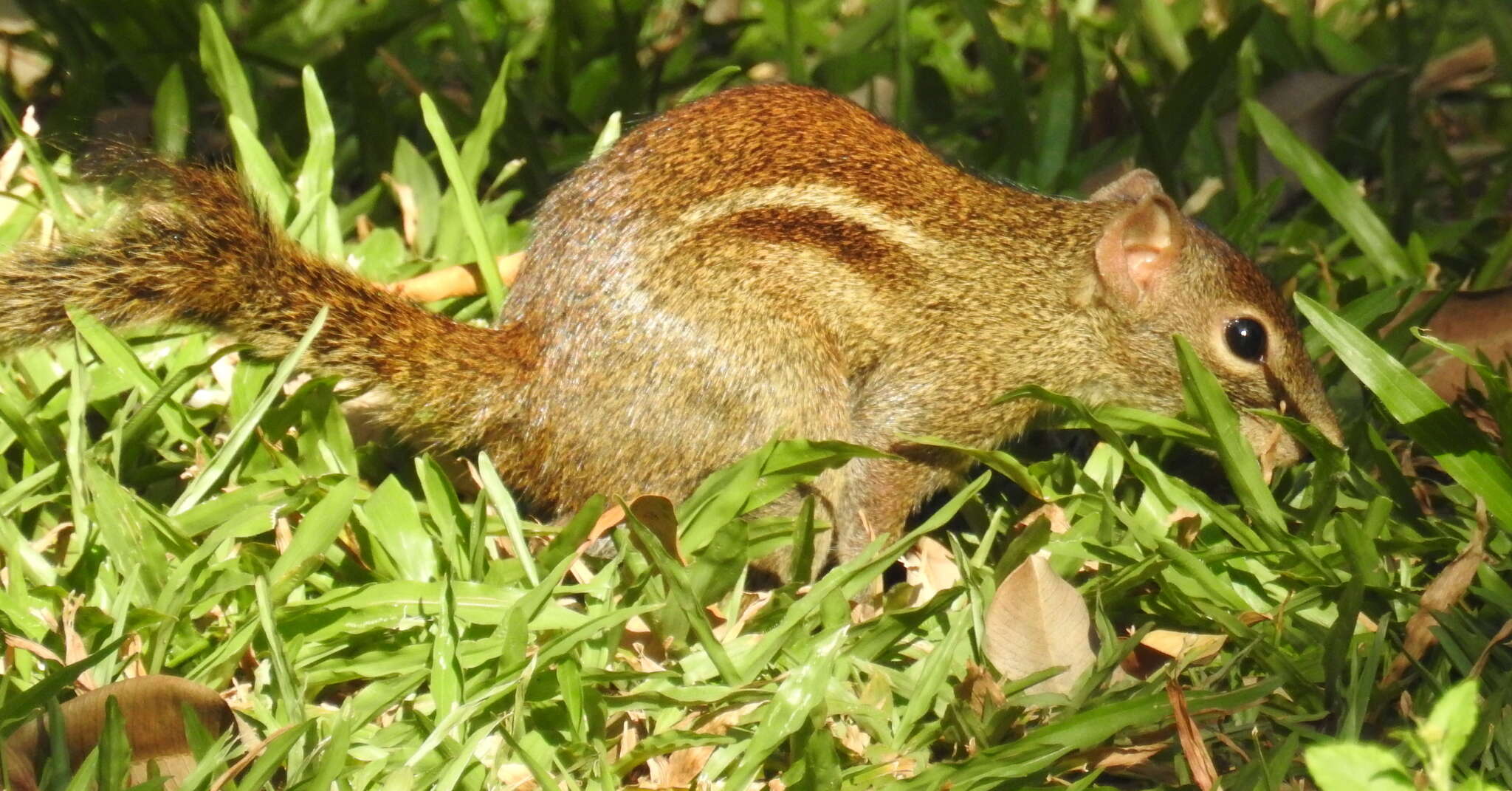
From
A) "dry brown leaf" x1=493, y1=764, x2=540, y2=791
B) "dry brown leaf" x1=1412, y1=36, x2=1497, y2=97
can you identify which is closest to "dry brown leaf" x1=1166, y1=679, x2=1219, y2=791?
"dry brown leaf" x1=493, y1=764, x2=540, y2=791

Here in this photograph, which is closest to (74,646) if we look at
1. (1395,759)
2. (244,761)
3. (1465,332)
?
(244,761)

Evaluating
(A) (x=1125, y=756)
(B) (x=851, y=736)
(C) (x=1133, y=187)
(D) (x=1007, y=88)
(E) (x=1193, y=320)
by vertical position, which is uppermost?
(D) (x=1007, y=88)

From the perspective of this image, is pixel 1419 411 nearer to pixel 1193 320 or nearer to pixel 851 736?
pixel 1193 320

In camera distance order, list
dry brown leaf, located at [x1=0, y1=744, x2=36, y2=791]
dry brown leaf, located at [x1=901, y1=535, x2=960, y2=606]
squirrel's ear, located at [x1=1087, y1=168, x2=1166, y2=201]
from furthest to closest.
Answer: squirrel's ear, located at [x1=1087, y1=168, x2=1166, y2=201]
dry brown leaf, located at [x1=901, y1=535, x2=960, y2=606]
dry brown leaf, located at [x1=0, y1=744, x2=36, y2=791]

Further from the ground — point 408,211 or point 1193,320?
point 408,211

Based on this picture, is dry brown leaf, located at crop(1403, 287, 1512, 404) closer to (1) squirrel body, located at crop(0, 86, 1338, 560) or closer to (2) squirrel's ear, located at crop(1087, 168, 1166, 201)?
(1) squirrel body, located at crop(0, 86, 1338, 560)

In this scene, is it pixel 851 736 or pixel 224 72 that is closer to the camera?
pixel 851 736

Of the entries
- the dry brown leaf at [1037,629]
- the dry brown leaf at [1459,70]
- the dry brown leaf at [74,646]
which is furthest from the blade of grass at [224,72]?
the dry brown leaf at [1459,70]
